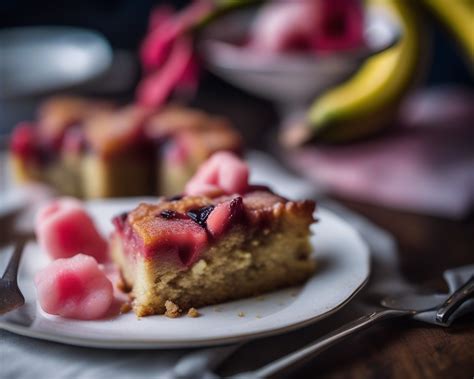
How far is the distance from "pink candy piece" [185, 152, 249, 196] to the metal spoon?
371mm

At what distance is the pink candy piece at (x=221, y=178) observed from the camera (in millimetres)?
1498

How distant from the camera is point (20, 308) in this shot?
1.28 m

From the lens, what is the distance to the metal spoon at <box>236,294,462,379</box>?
1.15 metres

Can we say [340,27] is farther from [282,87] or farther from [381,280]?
[381,280]

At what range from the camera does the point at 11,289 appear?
1332 mm

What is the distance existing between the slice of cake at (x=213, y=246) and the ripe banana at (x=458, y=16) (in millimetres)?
1404

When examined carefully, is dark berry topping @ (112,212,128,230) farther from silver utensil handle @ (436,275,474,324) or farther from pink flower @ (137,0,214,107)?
pink flower @ (137,0,214,107)

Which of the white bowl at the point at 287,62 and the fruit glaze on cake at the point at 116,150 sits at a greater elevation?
the white bowl at the point at 287,62

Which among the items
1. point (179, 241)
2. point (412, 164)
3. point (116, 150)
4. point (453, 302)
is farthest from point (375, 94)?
point (179, 241)

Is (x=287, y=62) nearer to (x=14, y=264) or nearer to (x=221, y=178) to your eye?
(x=221, y=178)

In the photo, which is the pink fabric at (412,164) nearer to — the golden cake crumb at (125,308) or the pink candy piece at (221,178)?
the pink candy piece at (221,178)

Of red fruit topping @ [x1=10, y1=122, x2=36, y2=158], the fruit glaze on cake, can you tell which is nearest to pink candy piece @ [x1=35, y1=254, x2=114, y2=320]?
the fruit glaze on cake

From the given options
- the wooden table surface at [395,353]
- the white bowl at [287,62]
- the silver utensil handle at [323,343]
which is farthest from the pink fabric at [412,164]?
the silver utensil handle at [323,343]

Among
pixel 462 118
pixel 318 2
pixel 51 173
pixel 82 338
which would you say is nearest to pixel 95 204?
pixel 51 173
